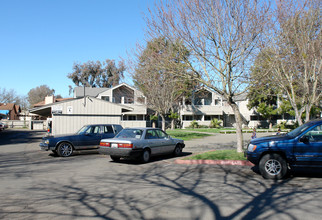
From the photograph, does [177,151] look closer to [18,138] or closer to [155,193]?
[155,193]

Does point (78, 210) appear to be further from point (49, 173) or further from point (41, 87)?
point (41, 87)

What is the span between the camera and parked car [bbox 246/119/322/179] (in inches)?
317

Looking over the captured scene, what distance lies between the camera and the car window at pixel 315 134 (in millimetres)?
8164

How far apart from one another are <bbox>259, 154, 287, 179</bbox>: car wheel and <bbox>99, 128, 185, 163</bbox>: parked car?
185 inches

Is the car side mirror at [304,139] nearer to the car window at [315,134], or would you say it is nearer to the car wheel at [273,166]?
the car window at [315,134]

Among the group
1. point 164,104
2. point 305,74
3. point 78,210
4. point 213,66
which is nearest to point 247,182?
point 78,210

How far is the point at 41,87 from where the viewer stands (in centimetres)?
9356

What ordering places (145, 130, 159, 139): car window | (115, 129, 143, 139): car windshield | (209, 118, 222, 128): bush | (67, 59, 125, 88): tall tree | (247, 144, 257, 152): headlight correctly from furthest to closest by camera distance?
(67, 59, 125, 88): tall tree → (209, 118, 222, 128): bush → (145, 130, 159, 139): car window → (115, 129, 143, 139): car windshield → (247, 144, 257, 152): headlight

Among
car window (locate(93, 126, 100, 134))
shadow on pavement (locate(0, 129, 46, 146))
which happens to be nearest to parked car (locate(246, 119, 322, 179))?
car window (locate(93, 126, 100, 134))

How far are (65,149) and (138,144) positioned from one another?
4560 mm

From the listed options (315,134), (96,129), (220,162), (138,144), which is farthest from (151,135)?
(315,134)

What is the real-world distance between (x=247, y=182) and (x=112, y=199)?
3867 millimetres

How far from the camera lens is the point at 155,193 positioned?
6824mm

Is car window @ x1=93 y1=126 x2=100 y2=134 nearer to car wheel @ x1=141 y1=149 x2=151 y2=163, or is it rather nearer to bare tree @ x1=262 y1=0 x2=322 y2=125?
car wheel @ x1=141 y1=149 x2=151 y2=163
